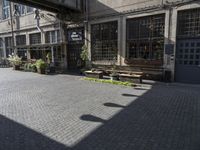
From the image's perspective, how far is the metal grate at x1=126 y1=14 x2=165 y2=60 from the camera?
32.2ft

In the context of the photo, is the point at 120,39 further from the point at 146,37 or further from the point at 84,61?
the point at 84,61

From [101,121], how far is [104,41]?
867 centimetres

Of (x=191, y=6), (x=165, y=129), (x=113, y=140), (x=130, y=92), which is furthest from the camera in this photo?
(x=191, y=6)

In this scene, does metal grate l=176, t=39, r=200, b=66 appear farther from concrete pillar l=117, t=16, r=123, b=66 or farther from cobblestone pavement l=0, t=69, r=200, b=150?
concrete pillar l=117, t=16, r=123, b=66

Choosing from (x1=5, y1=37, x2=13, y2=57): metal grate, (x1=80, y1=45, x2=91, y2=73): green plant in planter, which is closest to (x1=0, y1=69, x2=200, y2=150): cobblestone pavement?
(x1=80, y1=45, x2=91, y2=73): green plant in planter

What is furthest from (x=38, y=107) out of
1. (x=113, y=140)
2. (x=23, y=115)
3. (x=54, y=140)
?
(x=113, y=140)

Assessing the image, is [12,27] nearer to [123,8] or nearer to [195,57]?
[123,8]

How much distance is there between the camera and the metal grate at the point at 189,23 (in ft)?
28.2

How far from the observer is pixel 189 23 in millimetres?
8812

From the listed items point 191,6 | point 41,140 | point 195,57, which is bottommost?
point 41,140

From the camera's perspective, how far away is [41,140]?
11.7 ft

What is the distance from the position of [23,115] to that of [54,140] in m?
1.99

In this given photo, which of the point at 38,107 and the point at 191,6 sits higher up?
the point at 191,6

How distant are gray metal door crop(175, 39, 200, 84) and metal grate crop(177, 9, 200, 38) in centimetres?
37
